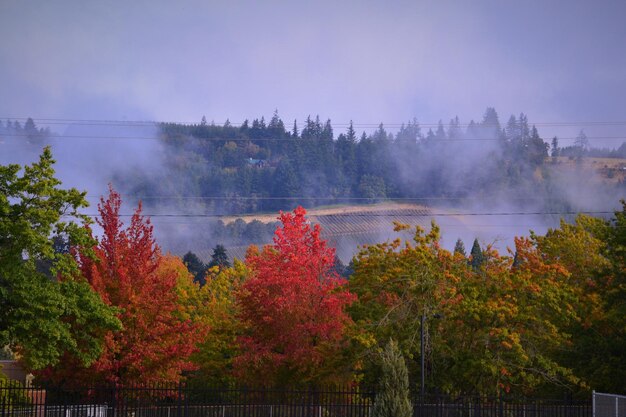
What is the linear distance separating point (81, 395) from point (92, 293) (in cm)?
419

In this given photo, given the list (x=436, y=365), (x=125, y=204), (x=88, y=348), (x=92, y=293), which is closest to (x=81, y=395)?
(x=88, y=348)

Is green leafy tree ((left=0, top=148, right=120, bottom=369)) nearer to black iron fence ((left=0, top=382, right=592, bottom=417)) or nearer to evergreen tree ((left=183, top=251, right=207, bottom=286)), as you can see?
black iron fence ((left=0, top=382, right=592, bottom=417))

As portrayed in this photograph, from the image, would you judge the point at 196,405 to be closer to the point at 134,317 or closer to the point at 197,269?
the point at 134,317

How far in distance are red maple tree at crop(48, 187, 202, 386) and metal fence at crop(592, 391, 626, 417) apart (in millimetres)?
16436

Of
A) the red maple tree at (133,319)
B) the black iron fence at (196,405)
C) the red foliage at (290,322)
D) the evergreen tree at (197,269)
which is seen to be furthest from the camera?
the evergreen tree at (197,269)

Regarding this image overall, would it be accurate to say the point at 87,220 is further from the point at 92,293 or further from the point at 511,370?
the point at 511,370

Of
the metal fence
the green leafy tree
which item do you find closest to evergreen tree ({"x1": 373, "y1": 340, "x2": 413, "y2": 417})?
the metal fence

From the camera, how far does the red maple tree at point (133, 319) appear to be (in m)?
36.4

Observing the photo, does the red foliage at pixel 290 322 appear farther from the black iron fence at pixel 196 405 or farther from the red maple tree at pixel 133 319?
the red maple tree at pixel 133 319

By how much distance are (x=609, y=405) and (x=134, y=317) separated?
1915 centimetres

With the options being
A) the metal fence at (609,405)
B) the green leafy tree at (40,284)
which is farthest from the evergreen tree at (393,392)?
the green leafy tree at (40,284)

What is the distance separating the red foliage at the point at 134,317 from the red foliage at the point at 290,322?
157 inches

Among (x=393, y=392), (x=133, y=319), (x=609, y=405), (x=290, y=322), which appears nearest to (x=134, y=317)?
(x=133, y=319)

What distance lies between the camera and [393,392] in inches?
1112
